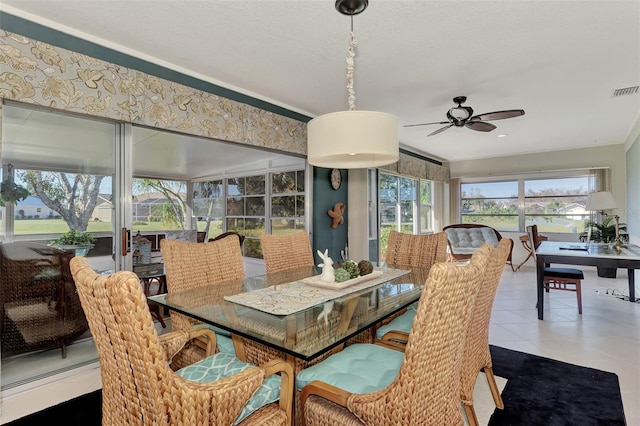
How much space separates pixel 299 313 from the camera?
1544 millimetres

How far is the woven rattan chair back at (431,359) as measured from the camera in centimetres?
101

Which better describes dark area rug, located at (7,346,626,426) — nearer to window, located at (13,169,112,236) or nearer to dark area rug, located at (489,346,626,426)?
dark area rug, located at (489,346,626,426)

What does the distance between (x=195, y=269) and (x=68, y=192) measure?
1.19 meters

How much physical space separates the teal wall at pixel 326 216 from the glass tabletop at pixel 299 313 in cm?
205

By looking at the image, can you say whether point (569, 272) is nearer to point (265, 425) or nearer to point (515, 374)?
point (515, 374)

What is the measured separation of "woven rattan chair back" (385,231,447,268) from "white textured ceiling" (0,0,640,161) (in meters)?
1.51

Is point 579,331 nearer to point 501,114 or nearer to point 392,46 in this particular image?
point 501,114

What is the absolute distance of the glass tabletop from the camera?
125cm

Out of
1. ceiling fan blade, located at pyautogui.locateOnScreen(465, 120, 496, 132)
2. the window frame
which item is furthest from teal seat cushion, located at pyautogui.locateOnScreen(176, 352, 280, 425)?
the window frame

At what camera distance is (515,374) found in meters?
2.38

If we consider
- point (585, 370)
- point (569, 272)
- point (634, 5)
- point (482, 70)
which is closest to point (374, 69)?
point (482, 70)

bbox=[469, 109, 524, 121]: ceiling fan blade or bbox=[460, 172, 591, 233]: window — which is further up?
bbox=[469, 109, 524, 121]: ceiling fan blade

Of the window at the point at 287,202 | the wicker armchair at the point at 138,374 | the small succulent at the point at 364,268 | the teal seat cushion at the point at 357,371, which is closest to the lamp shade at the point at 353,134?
the small succulent at the point at 364,268

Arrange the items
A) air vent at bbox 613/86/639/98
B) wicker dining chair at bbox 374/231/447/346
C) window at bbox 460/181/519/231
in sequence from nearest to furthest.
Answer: wicker dining chair at bbox 374/231/447/346 < air vent at bbox 613/86/639/98 < window at bbox 460/181/519/231
